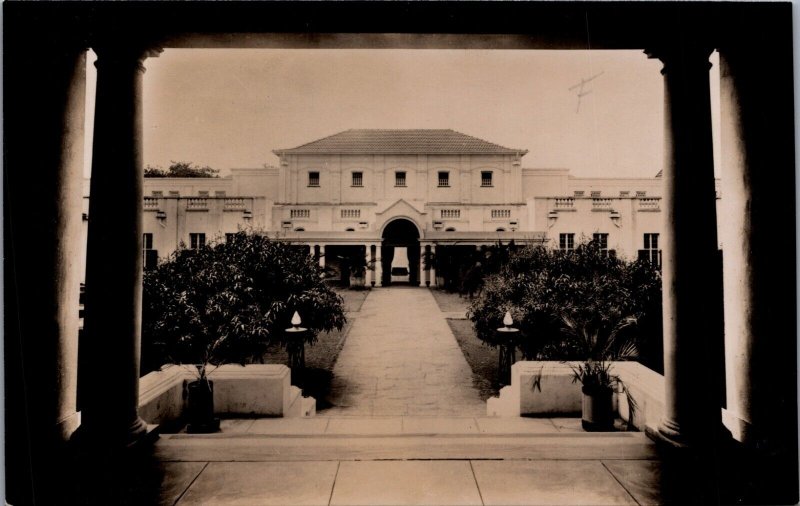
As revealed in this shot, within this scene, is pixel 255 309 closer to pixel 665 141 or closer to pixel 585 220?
pixel 665 141

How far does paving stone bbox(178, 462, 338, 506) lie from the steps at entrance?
8cm

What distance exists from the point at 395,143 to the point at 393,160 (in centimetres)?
35

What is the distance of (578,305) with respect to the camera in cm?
509

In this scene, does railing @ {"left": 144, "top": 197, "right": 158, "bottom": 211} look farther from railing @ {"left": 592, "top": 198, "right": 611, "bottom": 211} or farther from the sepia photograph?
railing @ {"left": 592, "top": 198, "right": 611, "bottom": 211}

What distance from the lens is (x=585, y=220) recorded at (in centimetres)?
676

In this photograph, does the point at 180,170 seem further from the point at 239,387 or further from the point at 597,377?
the point at 597,377

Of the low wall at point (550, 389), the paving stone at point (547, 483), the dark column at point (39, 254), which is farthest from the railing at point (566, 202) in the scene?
the dark column at point (39, 254)

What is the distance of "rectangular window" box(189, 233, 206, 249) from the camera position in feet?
17.8

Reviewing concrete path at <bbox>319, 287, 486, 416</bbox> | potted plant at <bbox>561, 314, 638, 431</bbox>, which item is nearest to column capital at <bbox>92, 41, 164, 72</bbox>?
concrete path at <bbox>319, 287, 486, 416</bbox>

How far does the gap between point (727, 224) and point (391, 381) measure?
3462 mm

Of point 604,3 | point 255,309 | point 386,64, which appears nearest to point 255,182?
point 255,309

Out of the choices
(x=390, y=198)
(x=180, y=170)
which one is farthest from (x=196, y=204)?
(x=390, y=198)

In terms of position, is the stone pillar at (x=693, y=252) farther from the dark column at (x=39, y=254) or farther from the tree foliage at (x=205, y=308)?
the dark column at (x=39, y=254)

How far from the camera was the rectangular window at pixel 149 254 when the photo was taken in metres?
4.72
